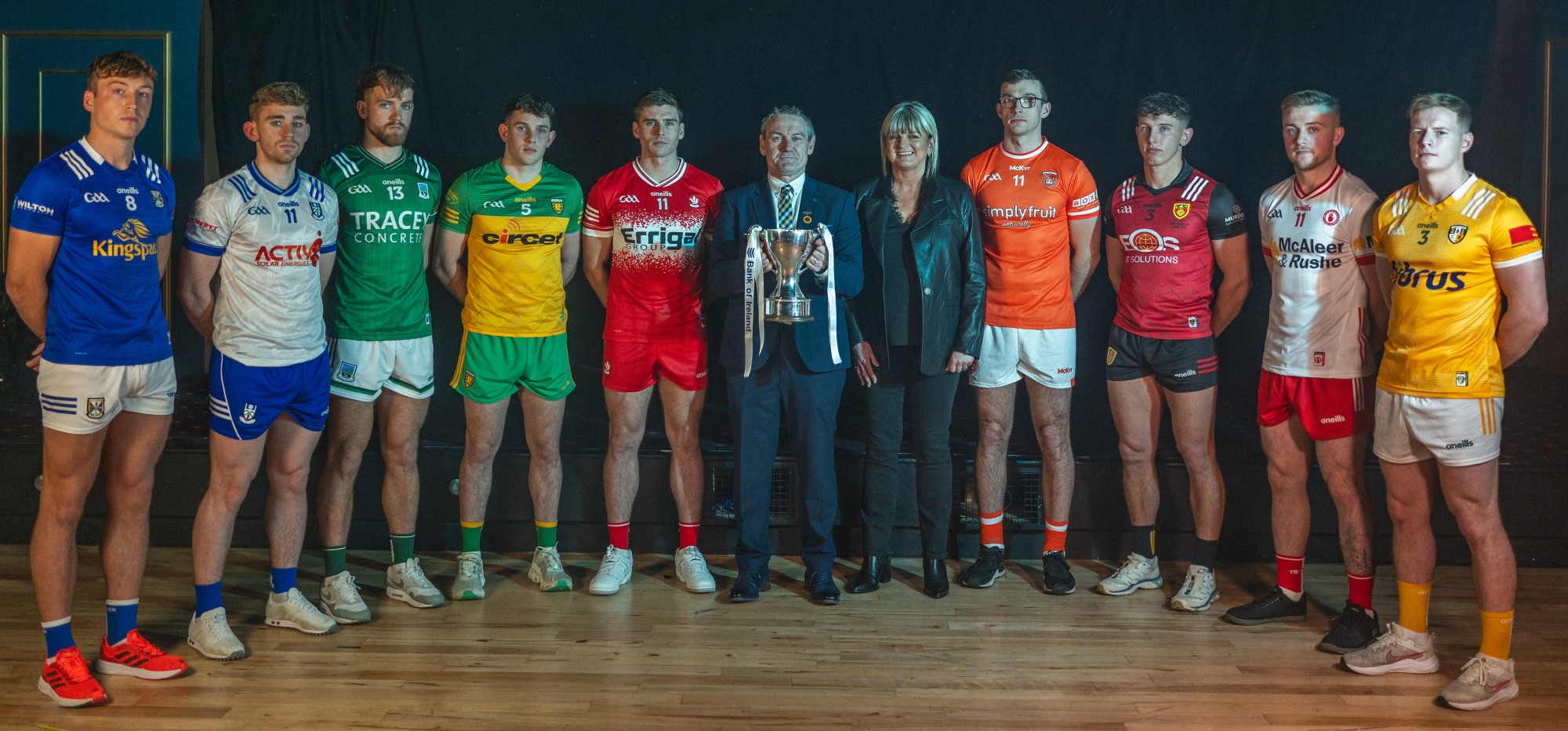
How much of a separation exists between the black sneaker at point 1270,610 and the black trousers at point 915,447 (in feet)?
2.96

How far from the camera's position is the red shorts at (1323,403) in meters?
3.17

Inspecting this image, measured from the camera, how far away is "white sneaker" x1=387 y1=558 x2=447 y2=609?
11.5 feet

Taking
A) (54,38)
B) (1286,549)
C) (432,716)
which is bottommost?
(432,716)

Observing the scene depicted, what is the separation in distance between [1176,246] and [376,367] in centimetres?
248

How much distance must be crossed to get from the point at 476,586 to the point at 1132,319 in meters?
2.25

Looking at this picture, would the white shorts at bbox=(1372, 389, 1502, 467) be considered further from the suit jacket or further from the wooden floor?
the suit jacket

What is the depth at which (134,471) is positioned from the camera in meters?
2.86

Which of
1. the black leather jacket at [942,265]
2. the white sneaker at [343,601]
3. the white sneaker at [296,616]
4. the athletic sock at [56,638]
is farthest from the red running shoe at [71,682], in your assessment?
the black leather jacket at [942,265]

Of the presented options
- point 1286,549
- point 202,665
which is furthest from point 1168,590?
point 202,665

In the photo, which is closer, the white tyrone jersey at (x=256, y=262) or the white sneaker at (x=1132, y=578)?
the white tyrone jersey at (x=256, y=262)

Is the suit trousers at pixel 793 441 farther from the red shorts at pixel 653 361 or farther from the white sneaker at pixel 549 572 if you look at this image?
the white sneaker at pixel 549 572

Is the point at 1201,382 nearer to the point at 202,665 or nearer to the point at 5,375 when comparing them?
the point at 202,665

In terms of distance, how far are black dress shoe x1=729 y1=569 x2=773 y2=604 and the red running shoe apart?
1703mm

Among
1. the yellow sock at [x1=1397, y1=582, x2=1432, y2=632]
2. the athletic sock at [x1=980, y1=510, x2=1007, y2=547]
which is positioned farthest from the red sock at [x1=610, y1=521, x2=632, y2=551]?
the yellow sock at [x1=1397, y1=582, x2=1432, y2=632]
